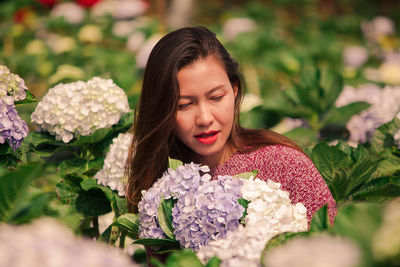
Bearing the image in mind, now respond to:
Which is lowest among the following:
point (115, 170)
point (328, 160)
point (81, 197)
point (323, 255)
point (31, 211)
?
point (81, 197)

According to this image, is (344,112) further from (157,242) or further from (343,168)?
(157,242)

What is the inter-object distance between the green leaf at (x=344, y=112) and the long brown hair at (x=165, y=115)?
54 cm

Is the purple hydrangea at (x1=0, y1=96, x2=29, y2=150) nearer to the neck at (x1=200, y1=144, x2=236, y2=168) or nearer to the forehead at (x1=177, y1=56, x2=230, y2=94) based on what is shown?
the forehead at (x1=177, y1=56, x2=230, y2=94)

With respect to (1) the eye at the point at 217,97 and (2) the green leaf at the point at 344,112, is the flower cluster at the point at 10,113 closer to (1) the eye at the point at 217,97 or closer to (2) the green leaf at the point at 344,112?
(1) the eye at the point at 217,97

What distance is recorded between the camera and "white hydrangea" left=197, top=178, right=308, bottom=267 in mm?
924

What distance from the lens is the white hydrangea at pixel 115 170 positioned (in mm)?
1621

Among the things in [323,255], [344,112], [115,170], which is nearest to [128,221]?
[115,170]

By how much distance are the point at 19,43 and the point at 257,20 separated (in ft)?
10.5

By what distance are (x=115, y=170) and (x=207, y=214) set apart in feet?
1.88

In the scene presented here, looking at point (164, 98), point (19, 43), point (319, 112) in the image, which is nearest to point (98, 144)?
point (164, 98)

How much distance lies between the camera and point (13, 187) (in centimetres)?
84

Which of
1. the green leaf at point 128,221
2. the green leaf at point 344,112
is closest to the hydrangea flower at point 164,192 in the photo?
the green leaf at point 128,221

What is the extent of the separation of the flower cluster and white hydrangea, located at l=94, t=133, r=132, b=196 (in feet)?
1.34

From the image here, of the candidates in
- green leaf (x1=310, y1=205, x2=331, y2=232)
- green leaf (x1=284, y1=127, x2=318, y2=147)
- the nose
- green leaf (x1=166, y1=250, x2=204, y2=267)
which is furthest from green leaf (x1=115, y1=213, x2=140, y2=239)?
green leaf (x1=284, y1=127, x2=318, y2=147)
